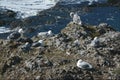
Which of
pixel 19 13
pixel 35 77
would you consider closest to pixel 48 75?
pixel 35 77

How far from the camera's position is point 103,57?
21.9 m

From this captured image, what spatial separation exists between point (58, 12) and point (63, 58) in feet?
275

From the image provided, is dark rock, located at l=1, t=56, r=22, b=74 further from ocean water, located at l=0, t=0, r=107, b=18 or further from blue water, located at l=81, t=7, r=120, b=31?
ocean water, located at l=0, t=0, r=107, b=18

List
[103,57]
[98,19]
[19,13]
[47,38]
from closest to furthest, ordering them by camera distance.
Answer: [103,57] < [47,38] < [98,19] < [19,13]

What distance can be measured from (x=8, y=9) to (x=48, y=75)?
93.6 m

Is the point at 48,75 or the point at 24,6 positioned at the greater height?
the point at 48,75

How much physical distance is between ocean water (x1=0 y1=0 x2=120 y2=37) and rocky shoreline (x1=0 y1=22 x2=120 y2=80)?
5429cm

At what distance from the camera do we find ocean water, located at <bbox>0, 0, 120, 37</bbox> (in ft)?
284

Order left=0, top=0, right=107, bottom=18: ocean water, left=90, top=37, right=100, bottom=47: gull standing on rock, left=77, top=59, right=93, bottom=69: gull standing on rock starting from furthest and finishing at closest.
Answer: left=0, top=0, right=107, bottom=18: ocean water < left=90, top=37, right=100, bottom=47: gull standing on rock < left=77, top=59, right=93, bottom=69: gull standing on rock

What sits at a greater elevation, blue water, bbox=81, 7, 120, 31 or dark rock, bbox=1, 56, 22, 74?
dark rock, bbox=1, 56, 22, 74

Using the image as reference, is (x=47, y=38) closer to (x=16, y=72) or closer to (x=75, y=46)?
(x=75, y=46)

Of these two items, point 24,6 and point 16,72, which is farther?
point 24,6

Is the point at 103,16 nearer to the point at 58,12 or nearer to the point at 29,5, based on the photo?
the point at 58,12

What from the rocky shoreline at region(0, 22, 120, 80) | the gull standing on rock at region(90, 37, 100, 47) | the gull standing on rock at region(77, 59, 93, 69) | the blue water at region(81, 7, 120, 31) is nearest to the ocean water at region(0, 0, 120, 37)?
the blue water at region(81, 7, 120, 31)
